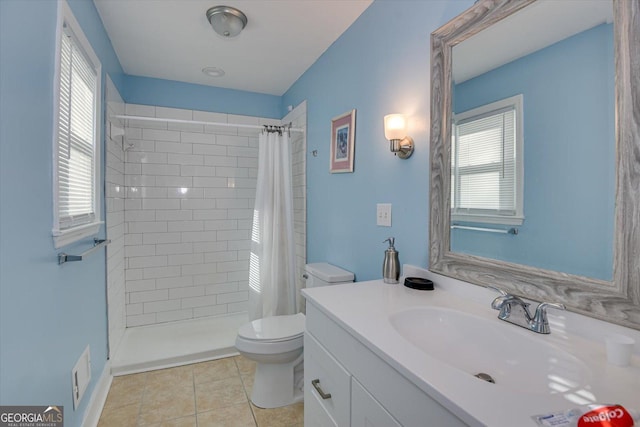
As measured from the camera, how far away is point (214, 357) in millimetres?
2543

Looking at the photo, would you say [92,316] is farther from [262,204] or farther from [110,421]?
[262,204]

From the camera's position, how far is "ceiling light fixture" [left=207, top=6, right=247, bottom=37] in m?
1.88

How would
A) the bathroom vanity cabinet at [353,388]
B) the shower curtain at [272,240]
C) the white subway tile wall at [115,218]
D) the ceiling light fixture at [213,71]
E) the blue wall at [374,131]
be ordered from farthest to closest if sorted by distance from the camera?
the ceiling light fixture at [213,71] → the shower curtain at [272,240] → the white subway tile wall at [115,218] → the blue wall at [374,131] → the bathroom vanity cabinet at [353,388]

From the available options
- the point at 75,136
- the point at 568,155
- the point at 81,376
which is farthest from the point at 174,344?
the point at 568,155

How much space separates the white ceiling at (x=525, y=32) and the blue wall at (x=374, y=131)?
0.57ft

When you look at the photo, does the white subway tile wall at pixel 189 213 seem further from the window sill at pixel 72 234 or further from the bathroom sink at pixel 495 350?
the bathroom sink at pixel 495 350

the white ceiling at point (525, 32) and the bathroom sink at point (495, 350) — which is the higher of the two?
the white ceiling at point (525, 32)

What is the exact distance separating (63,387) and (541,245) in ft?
6.32

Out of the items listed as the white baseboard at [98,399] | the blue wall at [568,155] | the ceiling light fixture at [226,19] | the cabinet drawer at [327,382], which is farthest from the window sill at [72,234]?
the blue wall at [568,155]

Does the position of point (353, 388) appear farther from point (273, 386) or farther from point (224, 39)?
point (224, 39)

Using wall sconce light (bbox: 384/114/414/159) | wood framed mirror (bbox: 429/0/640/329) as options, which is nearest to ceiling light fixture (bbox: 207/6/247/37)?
wall sconce light (bbox: 384/114/414/159)

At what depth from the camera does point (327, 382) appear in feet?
3.75

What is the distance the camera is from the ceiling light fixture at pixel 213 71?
2.77 m

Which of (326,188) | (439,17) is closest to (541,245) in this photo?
(439,17)
